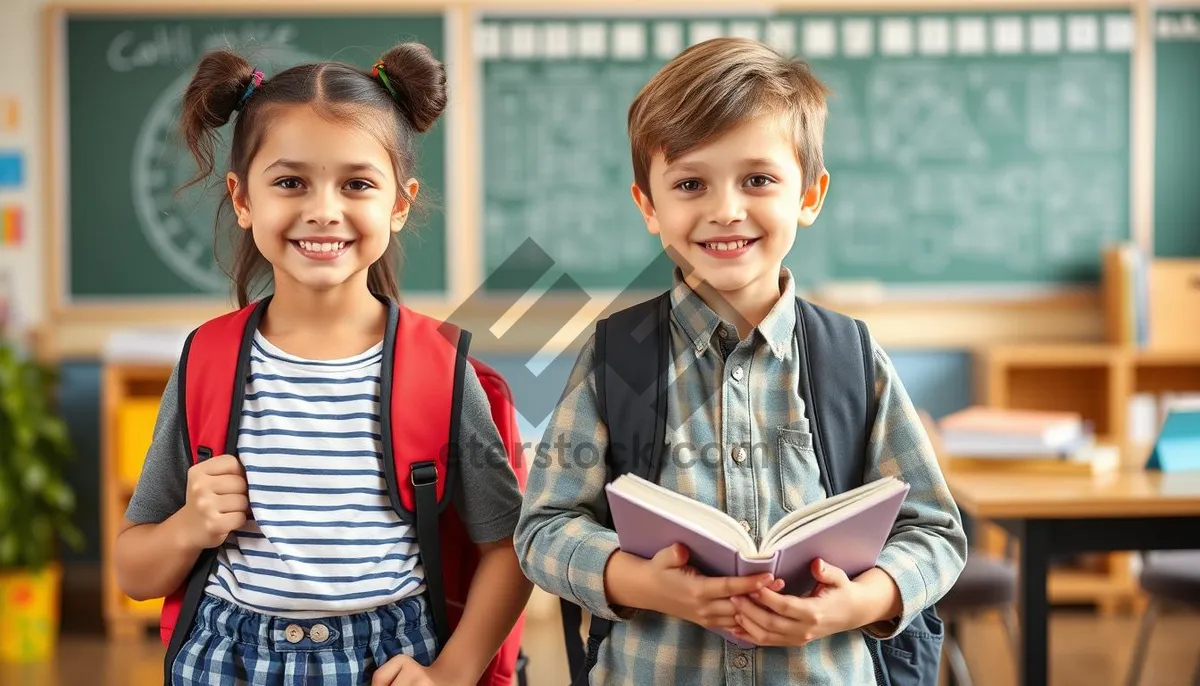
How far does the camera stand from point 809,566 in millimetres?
1125

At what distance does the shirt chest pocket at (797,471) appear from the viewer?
1.23 m

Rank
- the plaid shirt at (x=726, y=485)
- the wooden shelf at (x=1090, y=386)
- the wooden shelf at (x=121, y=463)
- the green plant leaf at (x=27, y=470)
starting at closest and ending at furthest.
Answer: the plaid shirt at (x=726, y=485)
the green plant leaf at (x=27, y=470)
the wooden shelf at (x=121, y=463)
the wooden shelf at (x=1090, y=386)

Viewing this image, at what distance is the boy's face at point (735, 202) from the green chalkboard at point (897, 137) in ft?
9.14

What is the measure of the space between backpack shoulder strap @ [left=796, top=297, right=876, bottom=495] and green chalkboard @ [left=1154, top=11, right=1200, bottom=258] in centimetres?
325

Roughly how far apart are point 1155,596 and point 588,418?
1.82 metres

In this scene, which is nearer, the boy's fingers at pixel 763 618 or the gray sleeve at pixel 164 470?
the boy's fingers at pixel 763 618

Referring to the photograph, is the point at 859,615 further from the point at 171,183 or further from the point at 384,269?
the point at 171,183

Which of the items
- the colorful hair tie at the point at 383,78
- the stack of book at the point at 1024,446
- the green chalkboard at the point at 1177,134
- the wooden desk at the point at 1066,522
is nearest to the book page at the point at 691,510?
the colorful hair tie at the point at 383,78

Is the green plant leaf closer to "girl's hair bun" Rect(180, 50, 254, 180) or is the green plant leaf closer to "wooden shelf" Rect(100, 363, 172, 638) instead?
"wooden shelf" Rect(100, 363, 172, 638)

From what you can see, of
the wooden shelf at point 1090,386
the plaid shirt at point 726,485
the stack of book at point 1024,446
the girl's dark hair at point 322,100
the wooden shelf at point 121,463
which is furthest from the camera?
the wooden shelf at point 1090,386

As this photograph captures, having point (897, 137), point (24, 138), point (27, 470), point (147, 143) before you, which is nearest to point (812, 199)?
point (897, 137)

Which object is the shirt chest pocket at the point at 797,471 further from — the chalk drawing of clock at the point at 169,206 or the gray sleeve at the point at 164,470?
the chalk drawing of clock at the point at 169,206

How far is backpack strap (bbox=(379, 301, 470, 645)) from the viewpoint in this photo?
4.19 feet

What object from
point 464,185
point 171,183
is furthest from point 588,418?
point 171,183
